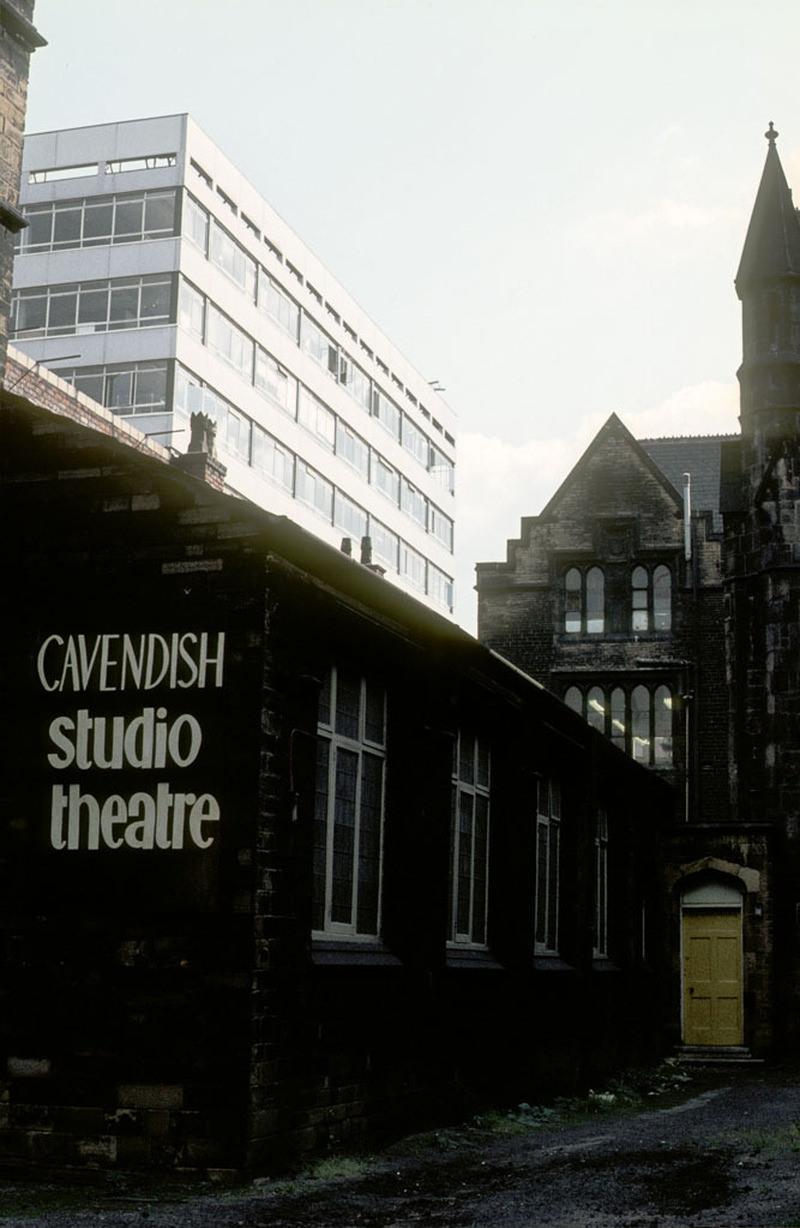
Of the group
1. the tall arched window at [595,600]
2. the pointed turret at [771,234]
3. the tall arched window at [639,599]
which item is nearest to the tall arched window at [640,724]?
the tall arched window at [639,599]

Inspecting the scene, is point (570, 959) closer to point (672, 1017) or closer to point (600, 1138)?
point (600, 1138)

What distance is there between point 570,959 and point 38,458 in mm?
10996

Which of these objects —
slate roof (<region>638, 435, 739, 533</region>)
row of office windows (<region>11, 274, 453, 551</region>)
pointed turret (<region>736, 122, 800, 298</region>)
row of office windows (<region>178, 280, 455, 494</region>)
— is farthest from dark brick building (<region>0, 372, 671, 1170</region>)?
row of office windows (<region>178, 280, 455, 494</region>)

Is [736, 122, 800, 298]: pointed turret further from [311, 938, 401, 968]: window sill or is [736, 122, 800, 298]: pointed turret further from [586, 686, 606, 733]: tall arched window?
[311, 938, 401, 968]: window sill

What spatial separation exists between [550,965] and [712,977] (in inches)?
417

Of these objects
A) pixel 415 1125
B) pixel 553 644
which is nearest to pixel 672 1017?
pixel 553 644

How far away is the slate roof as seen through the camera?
40188mm

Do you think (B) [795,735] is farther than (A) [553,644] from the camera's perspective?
No

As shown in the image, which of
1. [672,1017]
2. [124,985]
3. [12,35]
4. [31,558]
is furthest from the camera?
[672,1017]

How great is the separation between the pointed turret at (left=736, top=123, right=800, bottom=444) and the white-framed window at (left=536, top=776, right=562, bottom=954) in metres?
13.9

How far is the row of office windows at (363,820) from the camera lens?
1227 cm

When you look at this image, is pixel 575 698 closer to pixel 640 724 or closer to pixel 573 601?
pixel 640 724

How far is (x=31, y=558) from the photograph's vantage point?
1184cm

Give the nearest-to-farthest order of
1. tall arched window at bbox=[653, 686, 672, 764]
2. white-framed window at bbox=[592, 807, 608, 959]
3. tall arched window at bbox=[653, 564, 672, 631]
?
white-framed window at bbox=[592, 807, 608, 959]
tall arched window at bbox=[653, 686, 672, 764]
tall arched window at bbox=[653, 564, 672, 631]
